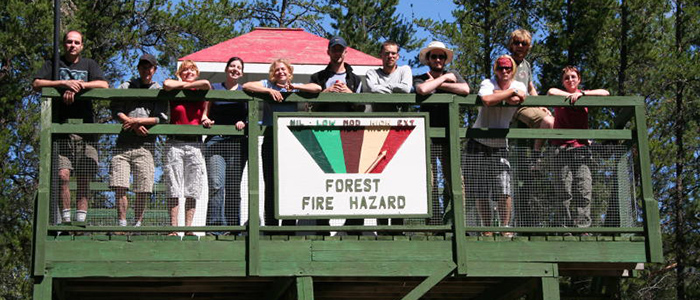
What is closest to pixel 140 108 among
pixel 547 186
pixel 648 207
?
pixel 547 186

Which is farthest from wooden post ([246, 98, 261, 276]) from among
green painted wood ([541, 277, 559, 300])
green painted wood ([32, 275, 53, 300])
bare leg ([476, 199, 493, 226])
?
green painted wood ([541, 277, 559, 300])

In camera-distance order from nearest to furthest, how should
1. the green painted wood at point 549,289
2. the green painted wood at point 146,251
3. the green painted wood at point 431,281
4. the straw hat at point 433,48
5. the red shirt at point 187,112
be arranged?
the green painted wood at point 146,251
the green painted wood at point 431,281
the red shirt at point 187,112
the green painted wood at point 549,289
the straw hat at point 433,48

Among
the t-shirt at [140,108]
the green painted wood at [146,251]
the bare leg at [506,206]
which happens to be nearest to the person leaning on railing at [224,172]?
the green painted wood at [146,251]

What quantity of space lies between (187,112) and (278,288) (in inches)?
73.6

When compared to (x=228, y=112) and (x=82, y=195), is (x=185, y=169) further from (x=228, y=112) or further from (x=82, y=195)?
(x=82, y=195)

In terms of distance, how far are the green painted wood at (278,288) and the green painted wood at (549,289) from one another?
227 cm

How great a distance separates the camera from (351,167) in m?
9.91

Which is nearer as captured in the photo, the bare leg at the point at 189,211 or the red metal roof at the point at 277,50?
the bare leg at the point at 189,211

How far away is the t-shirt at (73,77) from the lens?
995cm

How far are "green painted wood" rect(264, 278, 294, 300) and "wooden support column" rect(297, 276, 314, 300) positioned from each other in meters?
0.14

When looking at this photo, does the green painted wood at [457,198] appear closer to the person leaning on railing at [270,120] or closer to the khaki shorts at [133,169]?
the person leaning on railing at [270,120]

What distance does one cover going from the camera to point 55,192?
9.65 meters

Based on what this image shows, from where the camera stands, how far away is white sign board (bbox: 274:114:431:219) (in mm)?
9805

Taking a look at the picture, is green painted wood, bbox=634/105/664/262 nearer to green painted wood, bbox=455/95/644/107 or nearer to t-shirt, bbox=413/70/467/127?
green painted wood, bbox=455/95/644/107
